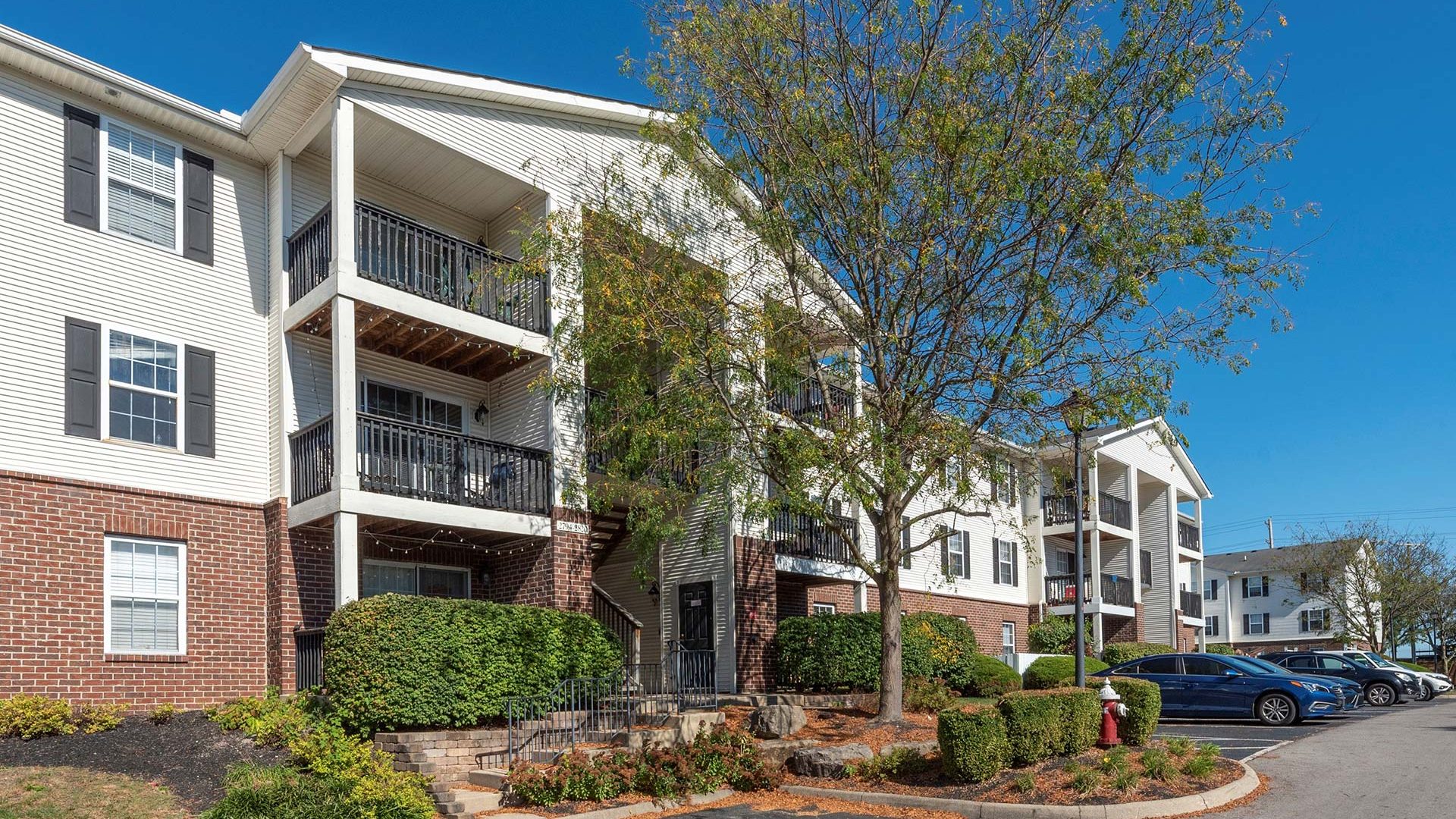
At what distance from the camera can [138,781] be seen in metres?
12.8

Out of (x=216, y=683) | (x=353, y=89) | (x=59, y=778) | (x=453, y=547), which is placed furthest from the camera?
(x=453, y=547)

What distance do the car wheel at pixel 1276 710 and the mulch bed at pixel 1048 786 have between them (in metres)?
8.14

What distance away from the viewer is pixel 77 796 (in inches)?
467

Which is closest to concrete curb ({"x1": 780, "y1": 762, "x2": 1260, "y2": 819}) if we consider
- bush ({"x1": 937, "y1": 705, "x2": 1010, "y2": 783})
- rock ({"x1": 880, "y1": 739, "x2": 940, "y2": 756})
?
bush ({"x1": 937, "y1": 705, "x2": 1010, "y2": 783})

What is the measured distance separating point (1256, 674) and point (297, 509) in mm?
17872

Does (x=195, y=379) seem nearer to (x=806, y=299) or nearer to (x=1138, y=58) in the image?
(x=806, y=299)

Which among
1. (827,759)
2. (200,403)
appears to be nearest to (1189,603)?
(827,759)

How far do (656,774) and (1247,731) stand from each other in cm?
1239

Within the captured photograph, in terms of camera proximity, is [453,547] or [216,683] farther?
[453,547]

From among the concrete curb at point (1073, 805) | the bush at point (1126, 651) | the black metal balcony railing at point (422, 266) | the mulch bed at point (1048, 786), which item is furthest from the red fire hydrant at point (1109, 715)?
the bush at point (1126, 651)

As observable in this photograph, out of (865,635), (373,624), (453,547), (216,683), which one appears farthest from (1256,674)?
(216,683)

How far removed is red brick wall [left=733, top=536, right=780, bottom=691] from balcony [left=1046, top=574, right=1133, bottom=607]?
19831 millimetres

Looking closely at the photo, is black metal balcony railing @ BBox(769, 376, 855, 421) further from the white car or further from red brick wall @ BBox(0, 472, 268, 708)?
the white car

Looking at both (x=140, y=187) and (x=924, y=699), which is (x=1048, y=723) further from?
(x=140, y=187)
